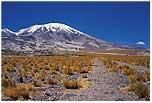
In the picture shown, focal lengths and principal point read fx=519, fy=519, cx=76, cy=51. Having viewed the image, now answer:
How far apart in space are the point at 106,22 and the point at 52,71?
946mm

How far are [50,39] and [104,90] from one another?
0.95m

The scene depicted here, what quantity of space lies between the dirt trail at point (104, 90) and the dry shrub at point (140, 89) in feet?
0.19

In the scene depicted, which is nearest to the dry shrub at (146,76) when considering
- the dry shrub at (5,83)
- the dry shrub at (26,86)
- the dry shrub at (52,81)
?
the dry shrub at (52,81)

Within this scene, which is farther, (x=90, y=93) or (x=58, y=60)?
(x=58, y=60)

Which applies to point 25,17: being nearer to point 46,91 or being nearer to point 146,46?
point 46,91

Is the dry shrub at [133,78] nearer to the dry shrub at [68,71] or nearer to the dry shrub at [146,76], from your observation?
the dry shrub at [146,76]

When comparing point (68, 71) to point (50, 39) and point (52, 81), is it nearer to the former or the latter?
point (52, 81)

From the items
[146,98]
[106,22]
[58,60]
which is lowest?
[146,98]

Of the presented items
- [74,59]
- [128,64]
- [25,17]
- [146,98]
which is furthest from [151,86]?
[25,17]

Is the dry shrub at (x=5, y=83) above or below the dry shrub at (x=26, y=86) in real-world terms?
above

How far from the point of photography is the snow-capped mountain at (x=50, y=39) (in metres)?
6.48

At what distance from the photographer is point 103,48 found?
22.0 feet

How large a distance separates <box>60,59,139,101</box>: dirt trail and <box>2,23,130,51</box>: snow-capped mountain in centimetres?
35

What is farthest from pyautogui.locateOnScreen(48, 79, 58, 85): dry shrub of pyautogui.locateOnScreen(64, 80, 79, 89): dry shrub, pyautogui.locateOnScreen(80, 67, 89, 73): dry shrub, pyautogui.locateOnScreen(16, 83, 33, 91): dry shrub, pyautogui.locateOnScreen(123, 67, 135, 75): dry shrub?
pyautogui.locateOnScreen(123, 67, 135, 75): dry shrub
